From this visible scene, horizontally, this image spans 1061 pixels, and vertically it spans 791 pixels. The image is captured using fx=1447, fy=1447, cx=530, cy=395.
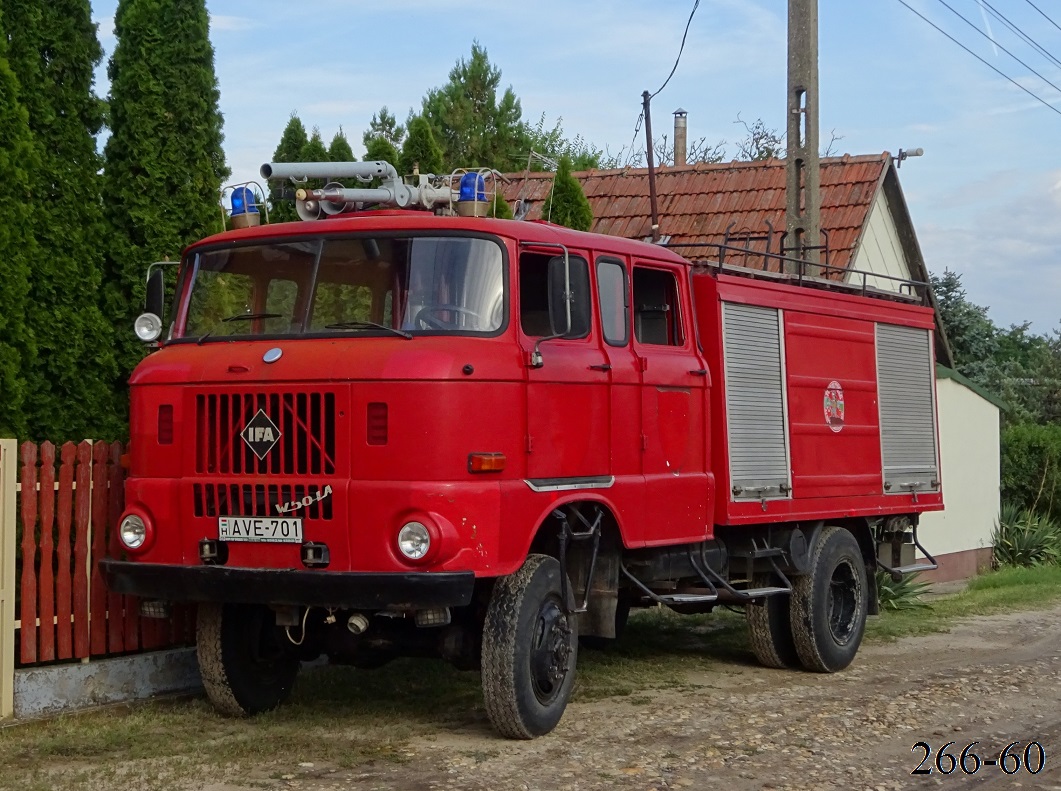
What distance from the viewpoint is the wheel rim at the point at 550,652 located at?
7.95 m

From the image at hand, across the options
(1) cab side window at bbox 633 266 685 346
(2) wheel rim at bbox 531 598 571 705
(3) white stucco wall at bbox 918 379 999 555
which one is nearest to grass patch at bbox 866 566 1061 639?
(3) white stucco wall at bbox 918 379 999 555

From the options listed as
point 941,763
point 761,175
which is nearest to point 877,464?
point 941,763

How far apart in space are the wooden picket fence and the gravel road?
2.15m

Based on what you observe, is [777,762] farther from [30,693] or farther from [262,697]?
[30,693]

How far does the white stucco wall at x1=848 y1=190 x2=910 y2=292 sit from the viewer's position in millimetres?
19375

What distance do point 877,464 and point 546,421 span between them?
4.57 m

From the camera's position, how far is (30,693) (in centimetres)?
834

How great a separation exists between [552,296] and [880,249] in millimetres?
13281

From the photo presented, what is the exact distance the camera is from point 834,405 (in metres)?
11.2

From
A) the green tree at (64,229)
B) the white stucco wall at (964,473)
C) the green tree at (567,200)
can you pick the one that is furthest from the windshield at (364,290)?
the white stucco wall at (964,473)

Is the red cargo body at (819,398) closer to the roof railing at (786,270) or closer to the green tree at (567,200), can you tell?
the roof railing at (786,270)

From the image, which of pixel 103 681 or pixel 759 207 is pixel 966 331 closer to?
pixel 759 207

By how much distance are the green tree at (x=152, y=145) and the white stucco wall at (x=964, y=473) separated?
961cm

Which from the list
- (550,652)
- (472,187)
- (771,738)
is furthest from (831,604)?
(472,187)
